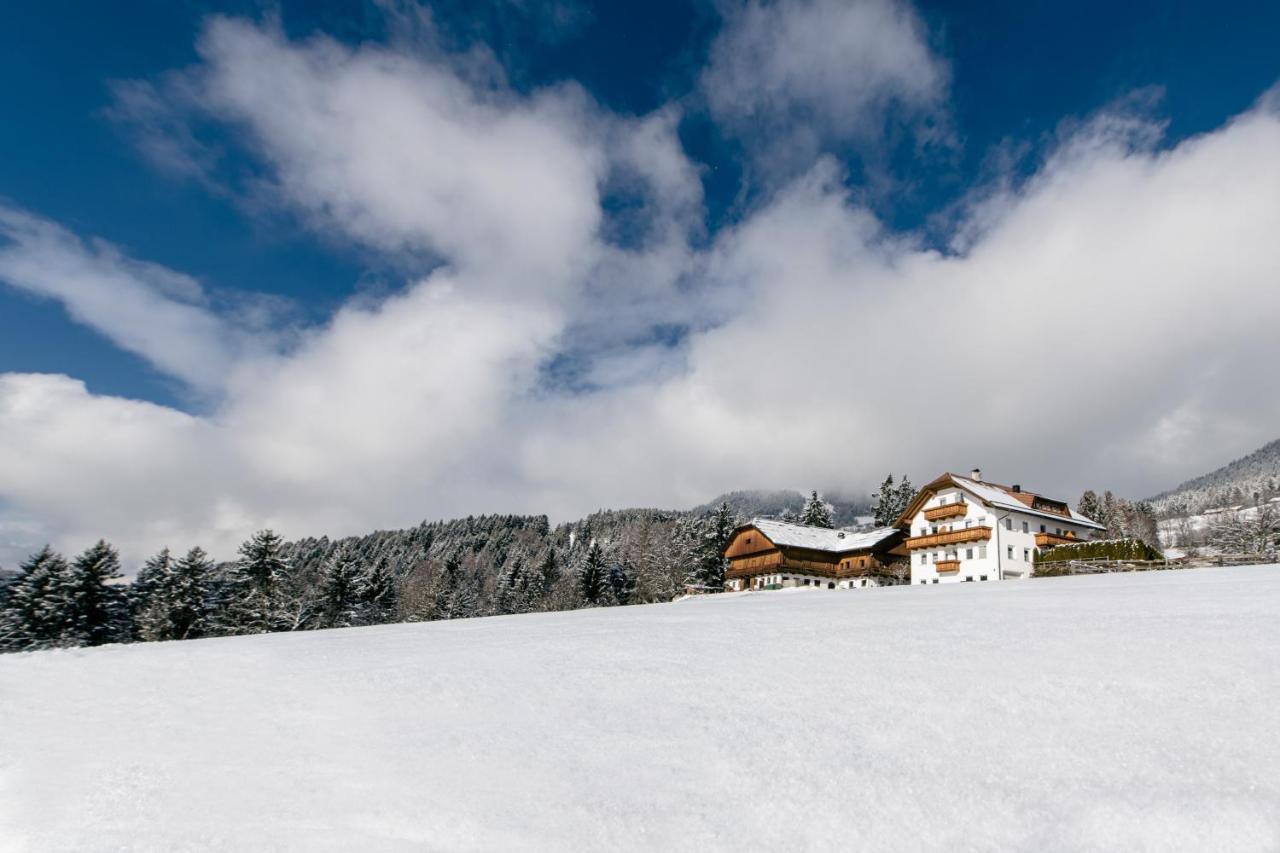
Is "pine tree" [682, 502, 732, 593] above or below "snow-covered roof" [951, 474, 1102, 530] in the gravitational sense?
below

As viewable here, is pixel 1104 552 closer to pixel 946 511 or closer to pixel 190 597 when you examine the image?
pixel 946 511

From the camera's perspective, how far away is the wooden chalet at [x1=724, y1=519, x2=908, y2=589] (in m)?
71.1

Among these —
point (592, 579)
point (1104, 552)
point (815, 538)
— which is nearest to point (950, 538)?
point (1104, 552)

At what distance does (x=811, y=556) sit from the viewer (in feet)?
244

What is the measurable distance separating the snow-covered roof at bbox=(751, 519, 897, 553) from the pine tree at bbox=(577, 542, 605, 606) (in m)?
23.1

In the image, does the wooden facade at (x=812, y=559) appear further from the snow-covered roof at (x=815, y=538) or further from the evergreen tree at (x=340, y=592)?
the evergreen tree at (x=340, y=592)

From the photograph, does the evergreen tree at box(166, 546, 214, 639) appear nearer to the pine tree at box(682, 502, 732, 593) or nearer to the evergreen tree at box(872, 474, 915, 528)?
the pine tree at box(682, 502, 732, 593)

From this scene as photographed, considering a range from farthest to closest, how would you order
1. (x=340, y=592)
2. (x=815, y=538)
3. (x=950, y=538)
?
(x=815, y=538), (x=340, y=592), (x=950, y=538)

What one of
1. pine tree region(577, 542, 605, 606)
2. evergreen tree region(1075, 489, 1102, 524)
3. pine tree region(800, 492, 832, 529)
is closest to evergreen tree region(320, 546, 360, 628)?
pine tree region(577, 542, 605, 606)

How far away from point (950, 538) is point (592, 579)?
44961 millimetres

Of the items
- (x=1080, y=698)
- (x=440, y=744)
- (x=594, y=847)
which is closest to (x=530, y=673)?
(x=440, y=744)

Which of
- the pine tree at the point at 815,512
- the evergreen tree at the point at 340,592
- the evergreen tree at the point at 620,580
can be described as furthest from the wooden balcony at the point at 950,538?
the evergreen tree at the point at 340,592

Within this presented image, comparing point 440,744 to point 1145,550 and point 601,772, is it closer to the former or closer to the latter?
point 601,772

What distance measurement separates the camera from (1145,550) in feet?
139
